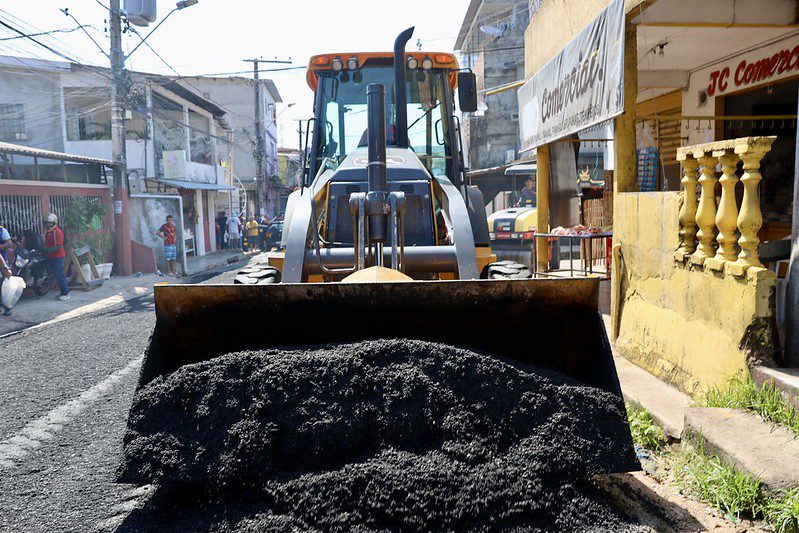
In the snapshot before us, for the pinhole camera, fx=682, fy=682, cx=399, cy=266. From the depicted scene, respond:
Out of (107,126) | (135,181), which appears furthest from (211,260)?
(107,126)

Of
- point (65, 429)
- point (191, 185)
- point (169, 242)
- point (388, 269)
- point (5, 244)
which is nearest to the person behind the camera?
point (388, 269)

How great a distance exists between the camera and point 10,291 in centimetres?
1185

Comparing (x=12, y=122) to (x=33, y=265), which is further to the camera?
(x=12, y=122)

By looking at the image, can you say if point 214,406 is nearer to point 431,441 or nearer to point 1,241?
point 431,441

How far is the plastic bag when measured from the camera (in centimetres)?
1178

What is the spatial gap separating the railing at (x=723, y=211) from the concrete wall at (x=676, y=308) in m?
0.12

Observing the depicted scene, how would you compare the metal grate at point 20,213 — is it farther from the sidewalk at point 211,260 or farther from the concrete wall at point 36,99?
the concrete wall at point 36,99

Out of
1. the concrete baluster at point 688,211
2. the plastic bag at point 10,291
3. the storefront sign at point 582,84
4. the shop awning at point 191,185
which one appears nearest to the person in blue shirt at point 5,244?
the plastic bag at point 10,291

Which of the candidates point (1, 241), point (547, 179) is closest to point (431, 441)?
point (547, 179)

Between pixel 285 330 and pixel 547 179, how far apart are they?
7824mm

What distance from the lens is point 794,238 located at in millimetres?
4250

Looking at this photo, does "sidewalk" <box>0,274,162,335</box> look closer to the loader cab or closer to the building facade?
the building facade

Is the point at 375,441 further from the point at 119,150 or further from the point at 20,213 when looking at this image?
the point at 119,150

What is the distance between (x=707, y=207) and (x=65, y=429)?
4845 millimetres
